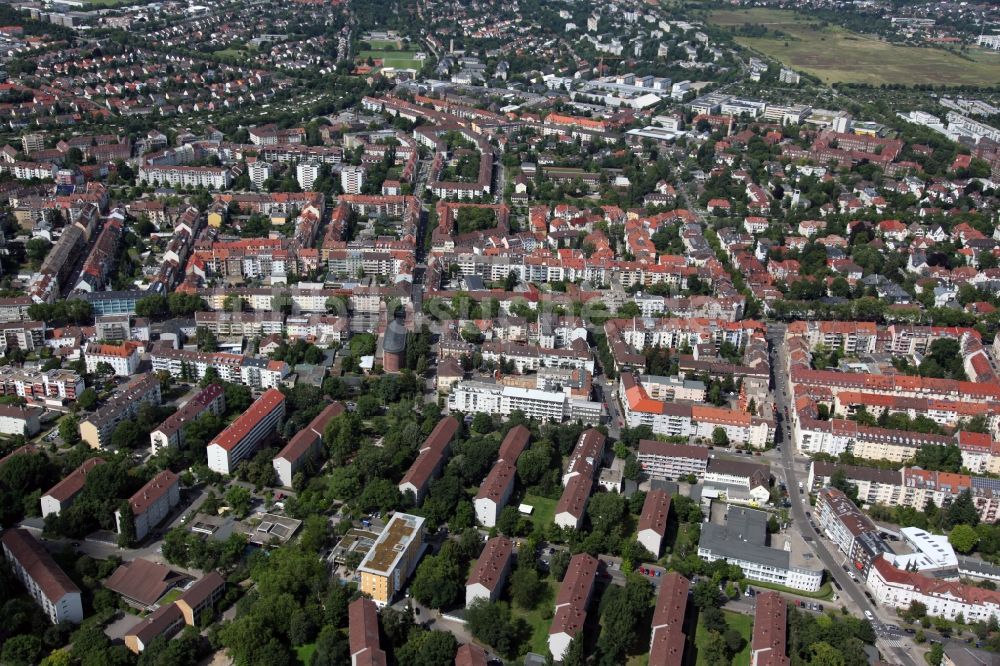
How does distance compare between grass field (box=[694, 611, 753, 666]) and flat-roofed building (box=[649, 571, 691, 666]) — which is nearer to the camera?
flat-roofed building (box=[649, 571, 691, 666])

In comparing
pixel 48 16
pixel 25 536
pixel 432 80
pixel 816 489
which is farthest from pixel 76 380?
pixel 48 16

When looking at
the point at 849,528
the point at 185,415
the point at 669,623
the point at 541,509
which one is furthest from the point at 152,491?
the point at 849,528

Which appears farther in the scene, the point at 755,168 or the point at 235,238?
the point at 755,168

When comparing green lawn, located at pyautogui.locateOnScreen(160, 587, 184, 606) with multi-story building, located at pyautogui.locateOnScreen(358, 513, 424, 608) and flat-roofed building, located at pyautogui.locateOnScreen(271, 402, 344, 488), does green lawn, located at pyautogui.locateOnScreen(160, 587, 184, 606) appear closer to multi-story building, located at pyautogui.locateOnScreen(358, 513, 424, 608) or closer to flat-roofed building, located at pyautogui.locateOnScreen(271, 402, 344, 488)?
multi-story building, located at pyautogui.locateOnScreen(358, 513, 424, 608)

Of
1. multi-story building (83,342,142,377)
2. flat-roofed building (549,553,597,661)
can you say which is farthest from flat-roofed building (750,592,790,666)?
multi-story building (83,342,142,377)

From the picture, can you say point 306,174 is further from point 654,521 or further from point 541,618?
point 541,618

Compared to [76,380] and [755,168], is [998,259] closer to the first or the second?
[755,168]
